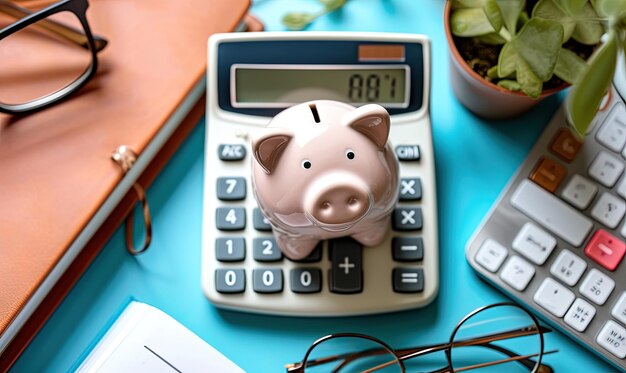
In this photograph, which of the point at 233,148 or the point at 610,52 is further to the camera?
the point at 233,148

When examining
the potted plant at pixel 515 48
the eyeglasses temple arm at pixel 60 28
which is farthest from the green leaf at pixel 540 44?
the eyeglasses temple arm at pixel 60 28

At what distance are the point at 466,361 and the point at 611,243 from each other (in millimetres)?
146

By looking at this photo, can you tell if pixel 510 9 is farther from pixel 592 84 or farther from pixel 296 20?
pixel 296 20

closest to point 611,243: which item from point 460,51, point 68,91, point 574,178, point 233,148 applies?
point 574,178

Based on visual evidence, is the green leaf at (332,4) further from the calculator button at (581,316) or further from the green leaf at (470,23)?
the calculator button at (581,316)

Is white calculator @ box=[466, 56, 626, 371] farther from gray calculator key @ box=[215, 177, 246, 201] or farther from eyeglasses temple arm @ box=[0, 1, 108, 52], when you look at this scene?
eyeglasses temple arm @ box=[0, 1, 108, 52]

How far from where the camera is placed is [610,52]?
0.35 meters

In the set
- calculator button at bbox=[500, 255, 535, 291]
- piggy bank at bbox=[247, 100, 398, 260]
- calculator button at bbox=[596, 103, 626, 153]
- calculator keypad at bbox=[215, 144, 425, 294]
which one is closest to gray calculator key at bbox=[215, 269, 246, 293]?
calculator keypad at bbox=[215, 144, 425, 294]

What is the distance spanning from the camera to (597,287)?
0.54m

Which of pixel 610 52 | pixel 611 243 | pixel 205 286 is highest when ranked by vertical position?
pixel 610 52

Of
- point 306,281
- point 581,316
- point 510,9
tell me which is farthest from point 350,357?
point 510,9

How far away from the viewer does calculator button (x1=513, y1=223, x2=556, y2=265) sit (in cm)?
54

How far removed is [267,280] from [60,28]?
27 centimetres

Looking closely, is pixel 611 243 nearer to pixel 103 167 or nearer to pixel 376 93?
pixel 376 93
